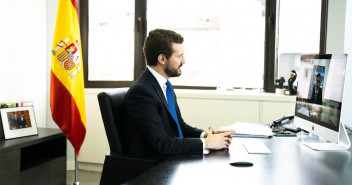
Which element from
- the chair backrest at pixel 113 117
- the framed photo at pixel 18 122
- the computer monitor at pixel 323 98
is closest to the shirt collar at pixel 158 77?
the chair backrest at pixel 113 117

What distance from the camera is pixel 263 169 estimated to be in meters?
1.41

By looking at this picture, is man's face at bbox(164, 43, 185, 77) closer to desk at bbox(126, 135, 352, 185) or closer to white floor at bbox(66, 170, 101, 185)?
desk at bbox(126, 135, 352, 185)

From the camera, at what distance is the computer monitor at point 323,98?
5.49ft

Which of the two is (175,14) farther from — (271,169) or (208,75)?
(271,169)

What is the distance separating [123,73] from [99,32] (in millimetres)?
548

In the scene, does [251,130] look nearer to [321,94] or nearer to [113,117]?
[321,94]

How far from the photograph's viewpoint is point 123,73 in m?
4.18

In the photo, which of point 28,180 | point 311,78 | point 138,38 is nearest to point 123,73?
point 138,38

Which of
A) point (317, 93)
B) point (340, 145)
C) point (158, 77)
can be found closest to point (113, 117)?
point (158, 77)

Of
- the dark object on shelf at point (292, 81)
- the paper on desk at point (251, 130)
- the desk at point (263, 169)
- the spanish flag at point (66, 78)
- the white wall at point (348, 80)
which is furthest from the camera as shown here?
the dark object on shelf at point (292, 81)

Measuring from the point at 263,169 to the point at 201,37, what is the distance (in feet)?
8.79

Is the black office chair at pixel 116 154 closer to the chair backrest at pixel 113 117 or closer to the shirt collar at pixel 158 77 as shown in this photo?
the chair backrest at pixel 113 117

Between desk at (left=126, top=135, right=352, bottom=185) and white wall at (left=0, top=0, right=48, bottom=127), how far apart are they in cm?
235

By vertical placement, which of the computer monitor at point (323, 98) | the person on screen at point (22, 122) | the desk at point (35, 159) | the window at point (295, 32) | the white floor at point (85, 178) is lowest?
the white floor at point (85, 178)
